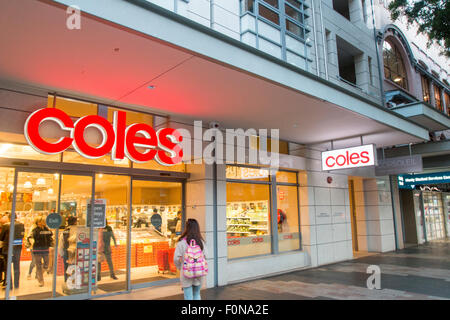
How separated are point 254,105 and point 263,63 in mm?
1476

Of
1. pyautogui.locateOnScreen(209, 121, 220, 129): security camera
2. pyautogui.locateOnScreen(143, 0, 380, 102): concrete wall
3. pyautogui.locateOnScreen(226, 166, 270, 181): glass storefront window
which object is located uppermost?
pyautogui.locateOnScreen(143, 0, 380, 102): concrete wall

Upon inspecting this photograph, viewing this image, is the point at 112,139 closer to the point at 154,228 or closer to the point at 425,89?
the point at 154,228

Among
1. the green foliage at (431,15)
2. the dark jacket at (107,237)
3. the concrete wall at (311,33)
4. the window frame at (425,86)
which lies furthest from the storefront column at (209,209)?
the window frame at (425,86)

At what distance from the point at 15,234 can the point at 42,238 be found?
49cm

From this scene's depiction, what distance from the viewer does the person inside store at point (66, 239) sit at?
22.7 ft

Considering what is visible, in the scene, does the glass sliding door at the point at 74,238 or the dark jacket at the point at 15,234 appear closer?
the dark jacket at the point at 15,234

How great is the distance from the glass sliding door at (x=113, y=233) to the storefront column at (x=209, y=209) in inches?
62.9

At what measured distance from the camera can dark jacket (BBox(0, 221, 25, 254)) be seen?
6.38 metres

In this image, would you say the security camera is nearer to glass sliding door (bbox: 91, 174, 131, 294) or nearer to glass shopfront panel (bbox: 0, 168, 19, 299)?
glass sliding door (bbox: 91, 174, 131, 294)

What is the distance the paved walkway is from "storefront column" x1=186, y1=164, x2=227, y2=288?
0.56m

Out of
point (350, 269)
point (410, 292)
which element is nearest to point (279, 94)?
point (410, 292)

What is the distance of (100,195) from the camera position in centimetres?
745

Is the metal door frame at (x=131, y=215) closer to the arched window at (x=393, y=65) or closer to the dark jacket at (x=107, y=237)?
the dark jacket at (x=107, y=237)

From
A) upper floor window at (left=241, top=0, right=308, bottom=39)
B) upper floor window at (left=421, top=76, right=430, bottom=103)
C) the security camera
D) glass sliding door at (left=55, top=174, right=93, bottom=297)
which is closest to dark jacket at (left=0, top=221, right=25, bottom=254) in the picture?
glass sliding door at (left=55, top=174, right=93, bottom=297)
